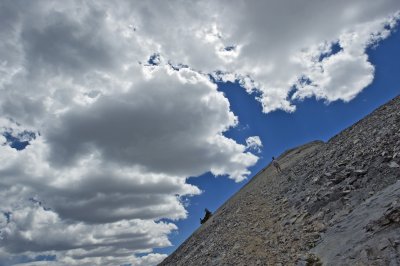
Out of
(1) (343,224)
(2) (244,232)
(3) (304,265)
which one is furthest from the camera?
(2) (244,232)

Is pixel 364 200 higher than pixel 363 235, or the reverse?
pixel 364 200

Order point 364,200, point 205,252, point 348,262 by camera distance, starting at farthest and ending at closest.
→ point 205,252 → point 364,200 → point 348,262

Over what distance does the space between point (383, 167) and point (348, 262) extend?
8.99 meters

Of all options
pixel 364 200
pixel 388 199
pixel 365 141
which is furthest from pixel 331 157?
pixel 388 199

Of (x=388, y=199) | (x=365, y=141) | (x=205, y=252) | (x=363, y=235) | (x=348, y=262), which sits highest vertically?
(x=365, y=141)

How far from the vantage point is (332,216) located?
21109mm

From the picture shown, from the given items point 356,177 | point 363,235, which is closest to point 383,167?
point 356,177

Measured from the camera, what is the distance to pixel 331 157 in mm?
33375

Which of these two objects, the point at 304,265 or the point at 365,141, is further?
the point at 365,141

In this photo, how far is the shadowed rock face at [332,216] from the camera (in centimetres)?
1616

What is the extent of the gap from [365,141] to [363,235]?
50.2ft

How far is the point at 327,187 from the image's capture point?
25516 mm

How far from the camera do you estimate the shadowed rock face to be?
1616 centimetres

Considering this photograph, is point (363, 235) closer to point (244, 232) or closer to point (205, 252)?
point (244, 232)
